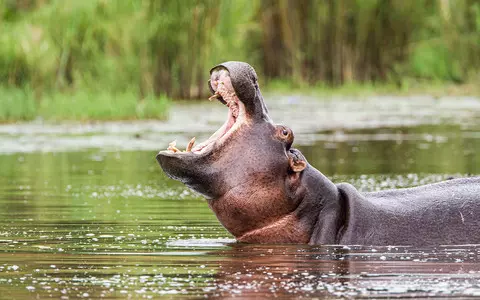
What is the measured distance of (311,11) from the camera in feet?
96.1

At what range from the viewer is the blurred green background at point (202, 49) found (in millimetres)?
19172

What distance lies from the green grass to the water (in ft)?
3.17

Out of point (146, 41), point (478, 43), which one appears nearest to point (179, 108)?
point (146, 41)

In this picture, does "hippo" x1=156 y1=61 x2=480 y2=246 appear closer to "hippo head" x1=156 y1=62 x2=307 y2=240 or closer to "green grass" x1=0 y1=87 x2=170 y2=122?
"hippo head" x1=156 y1=62 x2=307 y2=240

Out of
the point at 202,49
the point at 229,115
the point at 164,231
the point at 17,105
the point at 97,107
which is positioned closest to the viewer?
the point at 229,115

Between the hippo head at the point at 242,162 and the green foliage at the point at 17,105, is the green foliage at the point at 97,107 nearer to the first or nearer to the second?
the green foliage at the point at 17,105

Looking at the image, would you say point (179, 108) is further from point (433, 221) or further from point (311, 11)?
point (433, 221)

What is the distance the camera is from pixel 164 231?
24.7ft

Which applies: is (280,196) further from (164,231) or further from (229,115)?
(164,231)

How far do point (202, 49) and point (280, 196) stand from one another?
709 inches

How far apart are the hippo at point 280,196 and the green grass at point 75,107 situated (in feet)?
39.7

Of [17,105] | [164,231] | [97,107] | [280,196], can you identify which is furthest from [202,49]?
[280,196]

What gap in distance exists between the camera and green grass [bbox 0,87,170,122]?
18.6 meters

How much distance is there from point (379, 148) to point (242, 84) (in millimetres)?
9098
